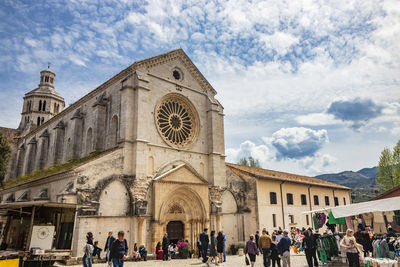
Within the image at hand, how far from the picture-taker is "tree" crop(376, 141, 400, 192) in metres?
40.3

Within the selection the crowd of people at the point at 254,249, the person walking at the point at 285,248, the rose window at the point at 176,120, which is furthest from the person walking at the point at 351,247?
the rose window at the point at 176,120

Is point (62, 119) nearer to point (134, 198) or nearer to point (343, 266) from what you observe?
point (134, 198)

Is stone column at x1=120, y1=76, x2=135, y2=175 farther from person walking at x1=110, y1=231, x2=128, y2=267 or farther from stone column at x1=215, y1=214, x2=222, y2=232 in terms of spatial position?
person walking at x1=110, y1=231, x2=128, y2=267

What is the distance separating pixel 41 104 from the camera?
168 feet

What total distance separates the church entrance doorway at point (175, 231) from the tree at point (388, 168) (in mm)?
31126

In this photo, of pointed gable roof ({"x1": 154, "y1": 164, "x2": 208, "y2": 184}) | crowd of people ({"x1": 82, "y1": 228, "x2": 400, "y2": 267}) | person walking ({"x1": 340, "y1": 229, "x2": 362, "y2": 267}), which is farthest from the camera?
pointed gable roof ({"x1": 154, "y1": 164, "x2": 208, "y2": 184})

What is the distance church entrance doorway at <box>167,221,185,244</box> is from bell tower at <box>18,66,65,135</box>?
3687 cm

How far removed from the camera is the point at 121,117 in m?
22.7

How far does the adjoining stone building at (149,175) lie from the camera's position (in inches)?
738

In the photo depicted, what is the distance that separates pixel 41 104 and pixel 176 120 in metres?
35.5

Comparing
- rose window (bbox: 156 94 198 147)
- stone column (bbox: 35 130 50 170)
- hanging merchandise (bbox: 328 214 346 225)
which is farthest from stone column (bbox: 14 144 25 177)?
hanging merchandise (bbox: 328 214 346 225)

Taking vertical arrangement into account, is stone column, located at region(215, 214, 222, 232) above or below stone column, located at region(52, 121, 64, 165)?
below

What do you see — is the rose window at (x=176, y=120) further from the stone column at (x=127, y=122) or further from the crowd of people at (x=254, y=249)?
the crowd of people at (x=254, y=249)

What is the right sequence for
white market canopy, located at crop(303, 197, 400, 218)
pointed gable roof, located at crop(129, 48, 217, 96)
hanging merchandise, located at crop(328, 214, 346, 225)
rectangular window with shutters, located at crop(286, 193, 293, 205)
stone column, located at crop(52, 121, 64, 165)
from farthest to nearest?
rectangular window with shutters, located at crop(286, 193, 293, 205)
stone column, located at crop(52, 121, 64, 165)
pointed gable roof, located at crop(129, 48, 217, 96)
hanging merchandise, located at crop(328, 214, 346, 225)
white market canopy, located at crop(303, 197, 400, 218)
